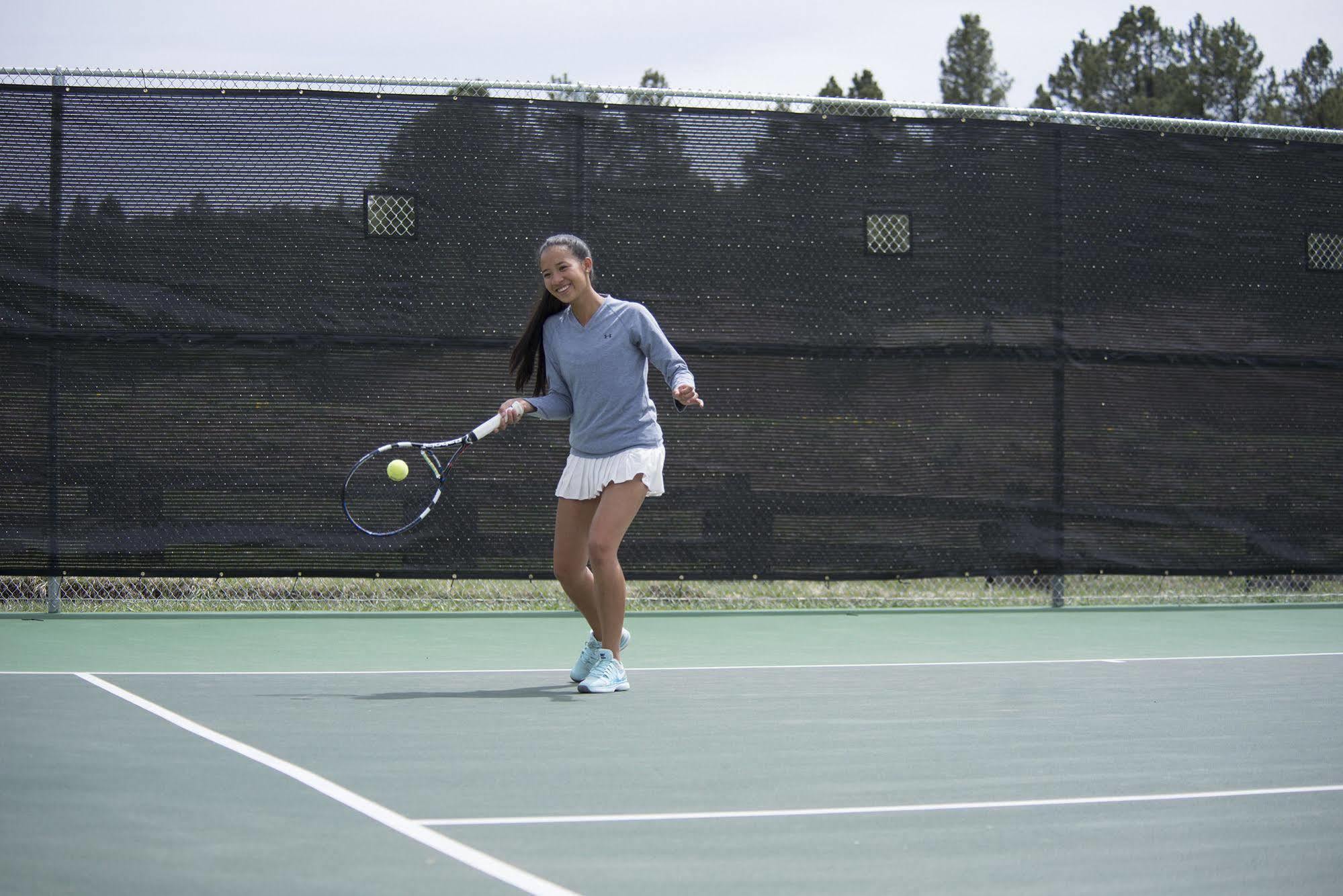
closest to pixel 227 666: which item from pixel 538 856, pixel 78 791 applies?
pixel 78 791

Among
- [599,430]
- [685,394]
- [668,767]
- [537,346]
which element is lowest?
[668,767]

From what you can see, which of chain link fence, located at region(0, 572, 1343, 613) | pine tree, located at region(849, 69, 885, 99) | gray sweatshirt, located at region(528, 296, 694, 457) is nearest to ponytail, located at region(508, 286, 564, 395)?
gray sweatshirt, located at region(528, 296, 694, 457)

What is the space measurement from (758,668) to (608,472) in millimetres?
1165

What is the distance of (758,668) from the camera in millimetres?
6254

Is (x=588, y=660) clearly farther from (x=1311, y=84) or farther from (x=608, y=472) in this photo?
(x=1311, y=84)

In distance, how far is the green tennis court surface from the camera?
9.90 ft

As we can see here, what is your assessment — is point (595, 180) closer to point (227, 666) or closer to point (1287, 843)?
point (227, 666)

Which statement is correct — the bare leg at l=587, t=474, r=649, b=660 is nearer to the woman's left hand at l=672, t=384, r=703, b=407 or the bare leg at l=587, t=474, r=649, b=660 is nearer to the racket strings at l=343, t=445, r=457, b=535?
the woman's left hand at l=672, t=384, r=703, b=407

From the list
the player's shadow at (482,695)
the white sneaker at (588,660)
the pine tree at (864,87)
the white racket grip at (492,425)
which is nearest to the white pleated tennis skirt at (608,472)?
the white racket grip at (492,425)

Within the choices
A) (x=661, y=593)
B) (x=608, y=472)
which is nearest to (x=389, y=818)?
(x=608, y=472)

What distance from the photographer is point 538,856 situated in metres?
3.08

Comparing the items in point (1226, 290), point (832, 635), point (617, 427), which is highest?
point (1226, 290)

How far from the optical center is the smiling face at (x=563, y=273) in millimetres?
5578

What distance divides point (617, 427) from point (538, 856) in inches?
104
